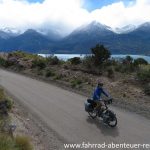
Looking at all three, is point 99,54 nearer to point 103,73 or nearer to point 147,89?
point 103,73

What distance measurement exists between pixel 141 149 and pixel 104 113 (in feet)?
14.3

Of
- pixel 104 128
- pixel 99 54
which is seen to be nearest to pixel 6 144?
pixel 104 128

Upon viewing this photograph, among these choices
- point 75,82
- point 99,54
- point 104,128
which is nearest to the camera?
point 104,128

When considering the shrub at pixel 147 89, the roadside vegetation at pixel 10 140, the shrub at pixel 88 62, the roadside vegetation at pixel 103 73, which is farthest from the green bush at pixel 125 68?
the roadside vegetation at pixel 10 140

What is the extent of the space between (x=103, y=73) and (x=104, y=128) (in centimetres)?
1949

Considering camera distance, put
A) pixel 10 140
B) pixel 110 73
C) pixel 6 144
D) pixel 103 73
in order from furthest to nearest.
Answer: pixel 103 73 < pixel 110 73 < pixel 10 140 < pixel 6 144

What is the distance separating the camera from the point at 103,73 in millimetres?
36938

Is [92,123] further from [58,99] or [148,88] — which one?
[148,88]

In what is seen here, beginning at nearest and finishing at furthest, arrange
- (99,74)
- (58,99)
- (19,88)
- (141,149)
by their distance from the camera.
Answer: (141,149), (58,99), (19,88), (99,74)

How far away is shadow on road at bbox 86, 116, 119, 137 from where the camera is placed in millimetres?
16645

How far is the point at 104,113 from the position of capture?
18.5m

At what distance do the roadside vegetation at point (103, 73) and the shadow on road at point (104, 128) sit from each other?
4.60 metres

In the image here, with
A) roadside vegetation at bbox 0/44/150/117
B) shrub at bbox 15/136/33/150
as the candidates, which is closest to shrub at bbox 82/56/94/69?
roadside vegetation at bbox 0/44/150/117

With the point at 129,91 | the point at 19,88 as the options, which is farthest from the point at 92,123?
the point at 19,88
